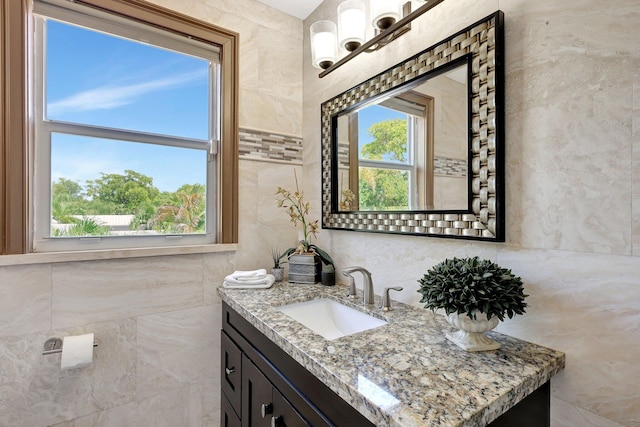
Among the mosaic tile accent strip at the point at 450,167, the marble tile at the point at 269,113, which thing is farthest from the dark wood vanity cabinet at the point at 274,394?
the marble tile at the point at 269,113

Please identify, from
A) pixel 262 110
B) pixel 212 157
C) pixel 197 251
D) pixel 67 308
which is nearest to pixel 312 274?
pixel 197 251

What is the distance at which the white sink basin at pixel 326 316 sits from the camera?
1.32m

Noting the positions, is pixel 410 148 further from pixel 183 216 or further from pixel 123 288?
pixel 123 288

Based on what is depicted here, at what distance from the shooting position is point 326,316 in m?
1.44

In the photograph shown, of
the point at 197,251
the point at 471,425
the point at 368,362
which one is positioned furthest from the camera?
the point at 197,251

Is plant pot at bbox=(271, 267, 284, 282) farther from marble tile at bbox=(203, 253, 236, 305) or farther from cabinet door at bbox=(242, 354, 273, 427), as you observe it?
cabinet door at bbox=(242, 354, 273, 427)

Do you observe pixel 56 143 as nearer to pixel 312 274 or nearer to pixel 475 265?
pixel 312 274

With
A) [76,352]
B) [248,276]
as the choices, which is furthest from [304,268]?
[76,352]

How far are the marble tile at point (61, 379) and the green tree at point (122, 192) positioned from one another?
0.54 metres

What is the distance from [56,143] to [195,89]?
27.3 inches

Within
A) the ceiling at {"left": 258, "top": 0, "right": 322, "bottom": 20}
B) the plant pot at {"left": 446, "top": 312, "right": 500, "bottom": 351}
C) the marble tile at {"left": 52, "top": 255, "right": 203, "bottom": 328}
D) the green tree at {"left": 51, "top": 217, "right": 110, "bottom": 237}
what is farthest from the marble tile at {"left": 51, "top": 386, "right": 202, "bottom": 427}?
the ceiling at {"left": 258, "top": 0, "right": 322, "bottom": 20}

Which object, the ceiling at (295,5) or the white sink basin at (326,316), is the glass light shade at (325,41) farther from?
the white sink basin at (326,316)

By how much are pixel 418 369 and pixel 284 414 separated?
479 mm

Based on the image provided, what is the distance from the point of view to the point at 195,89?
168 cm
